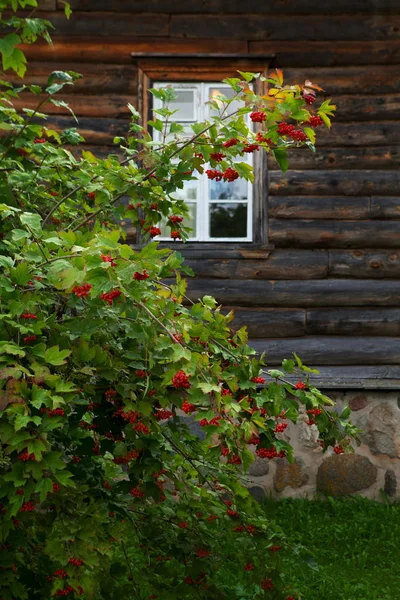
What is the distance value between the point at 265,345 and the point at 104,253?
13.1 feet

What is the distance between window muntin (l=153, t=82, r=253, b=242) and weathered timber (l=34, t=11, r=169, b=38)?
0.42m

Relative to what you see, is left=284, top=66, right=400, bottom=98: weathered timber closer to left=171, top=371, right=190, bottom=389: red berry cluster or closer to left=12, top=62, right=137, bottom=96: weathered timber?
left=12, top=62, right=137, bottom=96: weathered timber

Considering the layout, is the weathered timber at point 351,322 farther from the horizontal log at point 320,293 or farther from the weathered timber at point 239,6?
the weathered timber at point 239,6

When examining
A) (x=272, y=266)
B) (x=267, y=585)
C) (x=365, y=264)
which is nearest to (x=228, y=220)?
(x=272, y=266)

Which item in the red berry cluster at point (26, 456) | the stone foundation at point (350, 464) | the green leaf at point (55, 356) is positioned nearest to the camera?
the red berry cluster at point (26, 456)

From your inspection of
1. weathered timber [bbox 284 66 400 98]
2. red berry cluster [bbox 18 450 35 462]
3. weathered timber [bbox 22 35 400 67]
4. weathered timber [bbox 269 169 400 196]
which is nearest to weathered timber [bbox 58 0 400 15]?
weathered timber [bbox 22 35 400 67]

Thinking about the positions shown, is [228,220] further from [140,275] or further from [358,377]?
[140,275]

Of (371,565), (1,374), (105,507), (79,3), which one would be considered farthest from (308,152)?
(1,374)

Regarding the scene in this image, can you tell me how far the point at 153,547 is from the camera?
3.47 m

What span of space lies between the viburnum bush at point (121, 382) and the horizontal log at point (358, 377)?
8.87 ft

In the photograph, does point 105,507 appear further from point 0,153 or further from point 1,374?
point 0,153

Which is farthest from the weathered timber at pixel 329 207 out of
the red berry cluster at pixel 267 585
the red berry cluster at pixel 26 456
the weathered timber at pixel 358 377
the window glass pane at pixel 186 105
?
the red berry cluster at pixel 26 456

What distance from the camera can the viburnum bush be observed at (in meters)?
2.34

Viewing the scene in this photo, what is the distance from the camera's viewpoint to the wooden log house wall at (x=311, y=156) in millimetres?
6273
